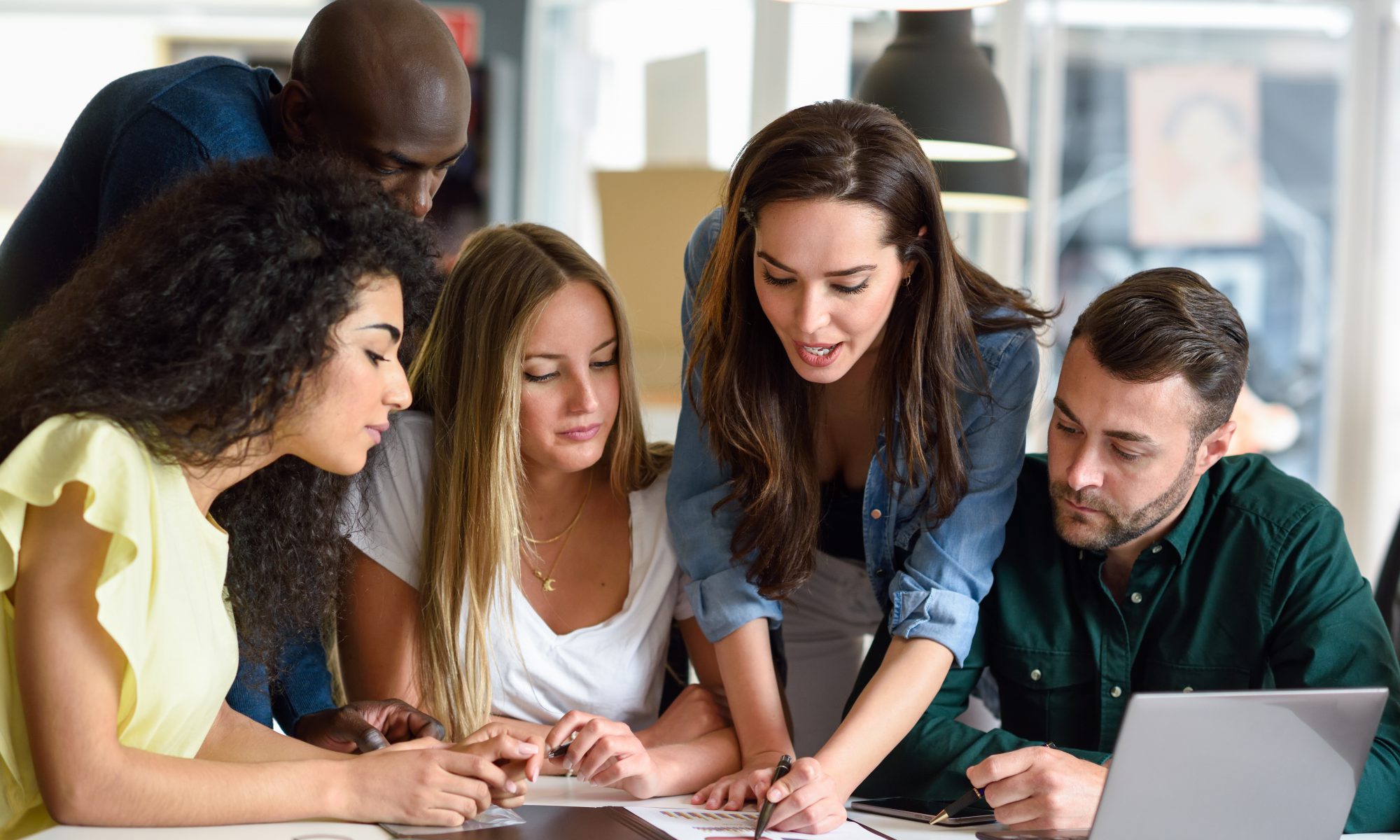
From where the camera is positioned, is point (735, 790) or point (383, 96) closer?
point (735, 790)

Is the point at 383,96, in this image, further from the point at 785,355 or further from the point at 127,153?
the point at 785,355

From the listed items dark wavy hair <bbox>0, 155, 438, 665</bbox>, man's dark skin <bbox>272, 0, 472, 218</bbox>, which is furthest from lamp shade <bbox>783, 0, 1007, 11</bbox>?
dark wavy hair <bbox>0, 155, 438, 665</bbox>

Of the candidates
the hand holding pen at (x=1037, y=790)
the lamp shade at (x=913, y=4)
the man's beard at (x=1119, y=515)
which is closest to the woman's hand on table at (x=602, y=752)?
the hand holding pen at (x=1037, y=790)

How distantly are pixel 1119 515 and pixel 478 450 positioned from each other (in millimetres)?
807

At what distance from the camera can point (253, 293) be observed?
1205 millimetres

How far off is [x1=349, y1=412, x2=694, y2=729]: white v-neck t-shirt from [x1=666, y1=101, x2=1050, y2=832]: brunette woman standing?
0.12 meters

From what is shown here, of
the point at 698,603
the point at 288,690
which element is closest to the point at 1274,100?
the point at 698,603

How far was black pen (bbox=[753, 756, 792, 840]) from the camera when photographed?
4.18 feet

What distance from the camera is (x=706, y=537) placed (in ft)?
5.48

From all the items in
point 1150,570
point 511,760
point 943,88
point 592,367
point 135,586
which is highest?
point 943,88

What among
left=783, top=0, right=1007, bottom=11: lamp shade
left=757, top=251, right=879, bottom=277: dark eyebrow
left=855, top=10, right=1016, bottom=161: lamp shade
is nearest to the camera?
left=757, top=251, right=879, bottom=277: dark eyebrow

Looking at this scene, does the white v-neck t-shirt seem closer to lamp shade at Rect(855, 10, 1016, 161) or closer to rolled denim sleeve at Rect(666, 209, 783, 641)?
rolled denim sleeve at Rect(666, 209, 783, 641)

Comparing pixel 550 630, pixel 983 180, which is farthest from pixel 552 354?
pixel 983 180

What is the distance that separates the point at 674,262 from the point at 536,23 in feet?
6.34
